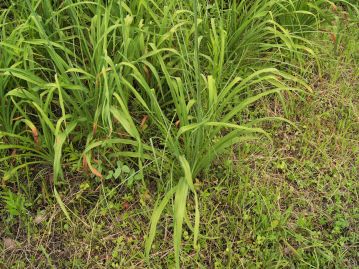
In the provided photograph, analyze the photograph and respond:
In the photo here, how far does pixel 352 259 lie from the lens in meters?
1.74

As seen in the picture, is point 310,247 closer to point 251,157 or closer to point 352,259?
point 352,259

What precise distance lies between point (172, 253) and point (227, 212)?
0.97 ft

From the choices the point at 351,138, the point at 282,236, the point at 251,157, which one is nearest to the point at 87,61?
the point at 251,157

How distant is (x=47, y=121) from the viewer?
1666 millimetres

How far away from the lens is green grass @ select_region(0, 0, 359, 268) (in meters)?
1.70

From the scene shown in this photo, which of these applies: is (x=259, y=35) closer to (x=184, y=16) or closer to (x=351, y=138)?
(x=184, y=16)

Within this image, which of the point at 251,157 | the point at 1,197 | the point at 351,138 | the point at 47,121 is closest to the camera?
the point at 47,121

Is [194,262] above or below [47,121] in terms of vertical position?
below

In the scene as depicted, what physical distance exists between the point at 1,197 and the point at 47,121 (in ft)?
1.37

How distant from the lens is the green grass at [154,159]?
1701 millimetres

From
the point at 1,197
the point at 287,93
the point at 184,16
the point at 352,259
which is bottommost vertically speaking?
the point at 352,259

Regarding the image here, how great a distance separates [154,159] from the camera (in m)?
1.77

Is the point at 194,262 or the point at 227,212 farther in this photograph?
the point at 227,212

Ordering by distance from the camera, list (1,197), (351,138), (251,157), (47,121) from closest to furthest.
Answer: (47,121) < (1,197) < (251,157) < (351,138)
